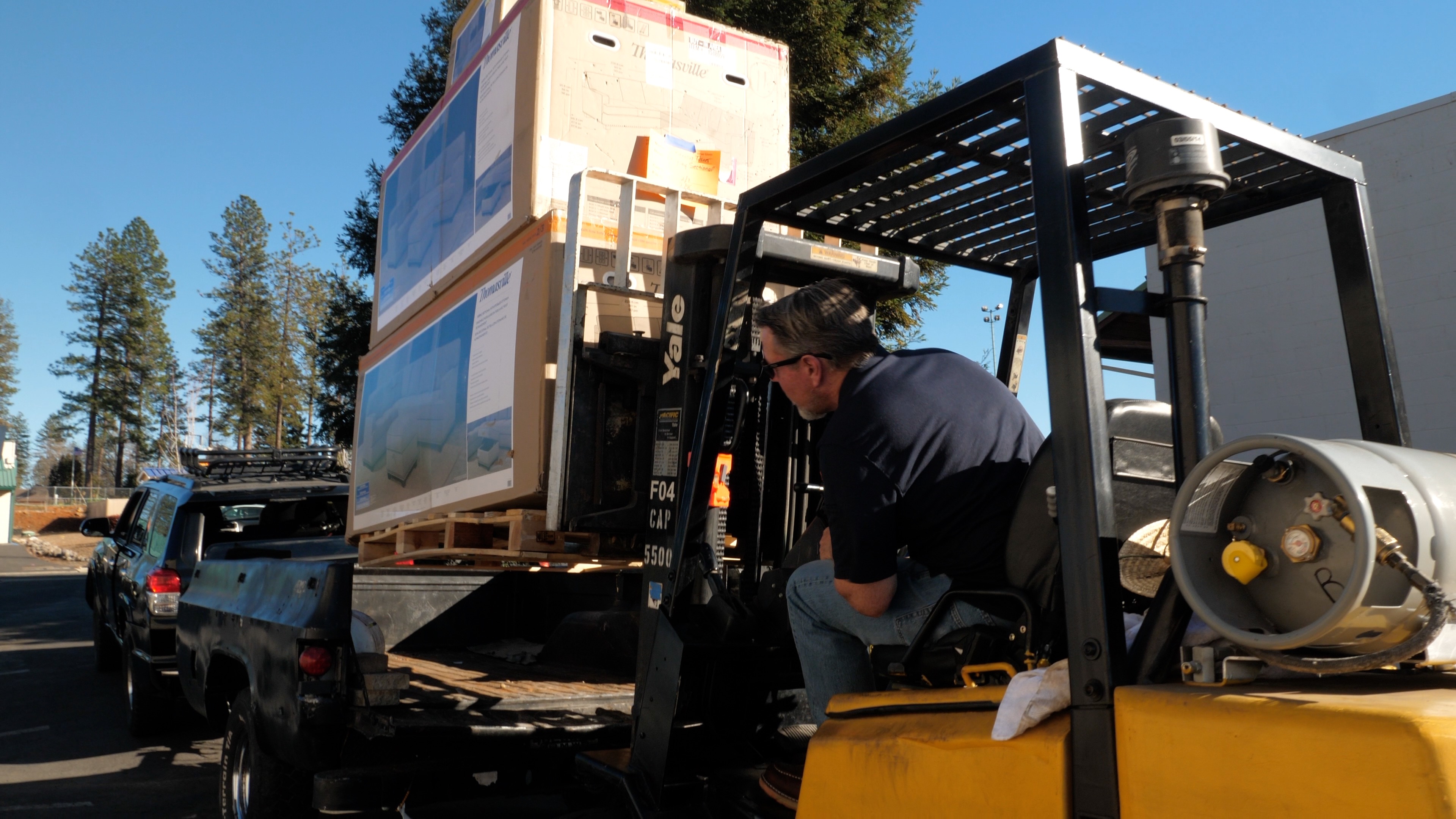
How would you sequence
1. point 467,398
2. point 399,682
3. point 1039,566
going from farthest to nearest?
point 467,398
point 399,682
point 1039,566

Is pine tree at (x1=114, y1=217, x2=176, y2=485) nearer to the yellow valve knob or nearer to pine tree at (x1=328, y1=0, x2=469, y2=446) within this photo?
pine tree at (x1=328, y1=0, x2=469, y2=446)

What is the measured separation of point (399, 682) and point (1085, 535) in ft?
8.13

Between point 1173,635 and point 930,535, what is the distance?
2.12 ft

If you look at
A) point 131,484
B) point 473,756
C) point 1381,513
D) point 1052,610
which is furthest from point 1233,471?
point 131,484

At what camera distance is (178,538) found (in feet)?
24.5

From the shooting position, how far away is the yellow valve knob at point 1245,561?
1.57 m

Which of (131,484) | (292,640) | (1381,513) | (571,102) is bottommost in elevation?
(292,640)

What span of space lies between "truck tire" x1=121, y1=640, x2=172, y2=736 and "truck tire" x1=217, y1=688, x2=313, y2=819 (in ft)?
12.2

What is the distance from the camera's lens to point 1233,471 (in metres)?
1.71

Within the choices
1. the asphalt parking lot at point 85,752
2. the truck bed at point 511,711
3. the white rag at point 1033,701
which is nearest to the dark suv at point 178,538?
the asphalt parking lot at point 85,752

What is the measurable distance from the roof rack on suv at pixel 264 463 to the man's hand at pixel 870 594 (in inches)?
305

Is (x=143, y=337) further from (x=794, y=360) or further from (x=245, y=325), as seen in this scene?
(x=794, y=360)

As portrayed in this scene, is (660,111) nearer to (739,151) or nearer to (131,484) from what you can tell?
(739,151)

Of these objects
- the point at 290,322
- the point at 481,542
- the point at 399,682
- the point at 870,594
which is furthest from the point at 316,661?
the point at 290,322
